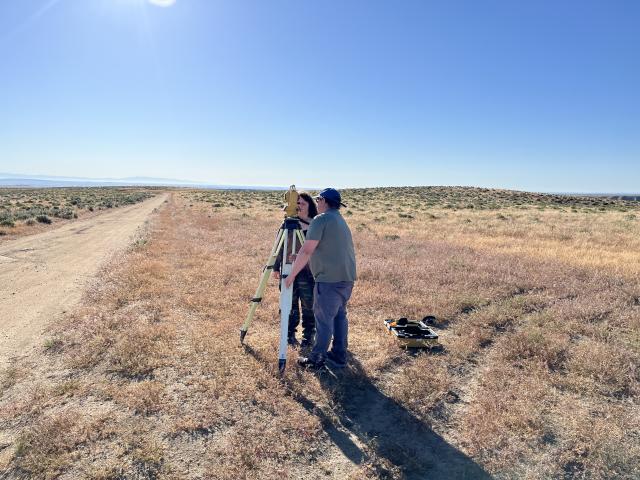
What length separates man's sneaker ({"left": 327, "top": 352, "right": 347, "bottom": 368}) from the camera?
548cm

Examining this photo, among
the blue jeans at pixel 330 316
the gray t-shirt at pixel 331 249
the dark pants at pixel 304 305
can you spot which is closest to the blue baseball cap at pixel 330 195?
the gray t-shirt at pixel 331 249

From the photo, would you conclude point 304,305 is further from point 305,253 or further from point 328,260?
point 305,253

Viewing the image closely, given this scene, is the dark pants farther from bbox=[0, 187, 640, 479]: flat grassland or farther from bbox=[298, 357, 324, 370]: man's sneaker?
bbox=[298, 357, 324, 370]: man's sneaker

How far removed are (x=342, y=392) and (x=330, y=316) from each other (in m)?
0.95

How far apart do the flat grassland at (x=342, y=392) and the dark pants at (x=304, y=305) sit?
484 millimetres

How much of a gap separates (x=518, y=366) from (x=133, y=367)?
549cm

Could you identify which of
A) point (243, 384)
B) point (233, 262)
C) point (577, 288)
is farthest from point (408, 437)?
point (233, 262)

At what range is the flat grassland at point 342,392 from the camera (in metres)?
3.74

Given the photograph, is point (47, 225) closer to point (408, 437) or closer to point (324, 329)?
point (324, 329)

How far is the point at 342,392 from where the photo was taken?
4891mm

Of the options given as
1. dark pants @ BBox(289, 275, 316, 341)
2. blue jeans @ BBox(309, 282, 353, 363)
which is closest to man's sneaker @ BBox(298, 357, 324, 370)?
blue jeans @ BBox(309, 282, 353, 363)

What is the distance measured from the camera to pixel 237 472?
3561 millimetres

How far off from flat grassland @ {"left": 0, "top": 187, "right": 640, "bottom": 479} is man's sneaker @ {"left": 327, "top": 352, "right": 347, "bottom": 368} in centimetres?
24

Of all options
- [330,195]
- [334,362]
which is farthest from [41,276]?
[330,195]
